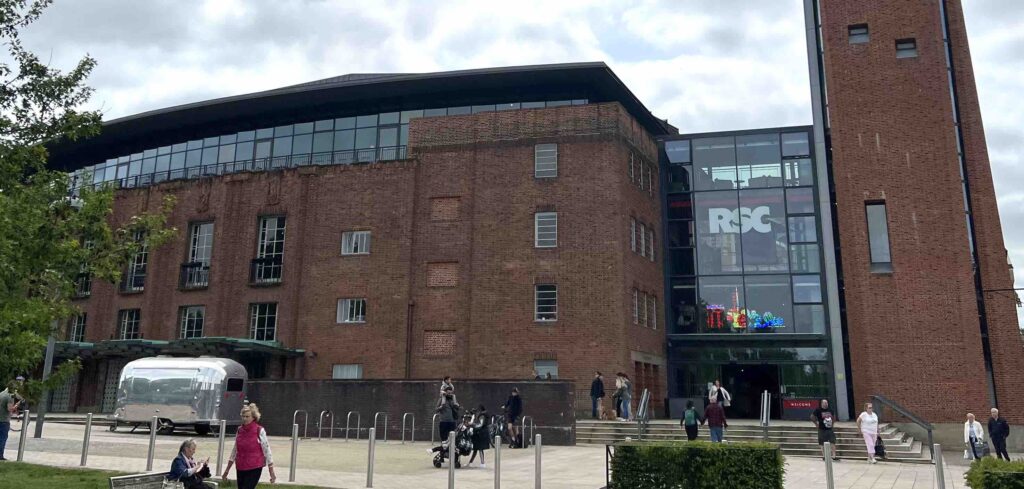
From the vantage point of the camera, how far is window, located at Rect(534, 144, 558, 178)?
30.3 m

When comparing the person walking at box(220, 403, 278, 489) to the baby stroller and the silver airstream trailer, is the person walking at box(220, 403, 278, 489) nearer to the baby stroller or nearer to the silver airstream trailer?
the baby stroller

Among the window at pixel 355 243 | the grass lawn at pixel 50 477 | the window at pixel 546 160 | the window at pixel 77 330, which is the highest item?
the window at pixel 546 160

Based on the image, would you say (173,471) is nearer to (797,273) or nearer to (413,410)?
(413,410)

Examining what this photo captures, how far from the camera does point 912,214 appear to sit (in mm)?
28594

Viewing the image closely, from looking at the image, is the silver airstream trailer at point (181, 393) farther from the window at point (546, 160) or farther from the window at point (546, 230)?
the window at point (546, 160)

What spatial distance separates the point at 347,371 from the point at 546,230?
383 inches

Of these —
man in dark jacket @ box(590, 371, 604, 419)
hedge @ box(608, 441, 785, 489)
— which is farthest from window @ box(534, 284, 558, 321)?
hedge @ box(608, 441, 785, 489)

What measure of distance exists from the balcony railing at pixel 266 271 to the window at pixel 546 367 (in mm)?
12124

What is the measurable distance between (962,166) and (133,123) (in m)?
37.7

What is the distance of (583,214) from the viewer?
2945 centimetres

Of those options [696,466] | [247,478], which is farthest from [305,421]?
[696,466]

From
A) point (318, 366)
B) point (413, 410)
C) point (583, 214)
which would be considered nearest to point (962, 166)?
point (583, 214)

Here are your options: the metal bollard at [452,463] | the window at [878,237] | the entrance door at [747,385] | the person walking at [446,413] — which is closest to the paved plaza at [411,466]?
the person walking at [446,413]

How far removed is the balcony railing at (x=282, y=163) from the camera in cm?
3466
